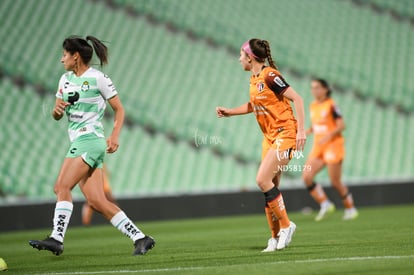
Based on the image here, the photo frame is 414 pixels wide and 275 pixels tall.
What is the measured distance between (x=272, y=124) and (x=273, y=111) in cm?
13

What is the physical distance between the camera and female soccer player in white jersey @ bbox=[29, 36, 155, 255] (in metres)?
7.18

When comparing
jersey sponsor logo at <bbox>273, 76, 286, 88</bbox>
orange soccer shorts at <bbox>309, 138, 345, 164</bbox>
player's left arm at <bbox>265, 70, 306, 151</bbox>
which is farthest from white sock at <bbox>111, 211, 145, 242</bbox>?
orange soccer shorts at <bbox>309, 138, 345, 164</bbox>

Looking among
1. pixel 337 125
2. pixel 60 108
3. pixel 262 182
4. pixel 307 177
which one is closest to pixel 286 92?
pixel 262 182

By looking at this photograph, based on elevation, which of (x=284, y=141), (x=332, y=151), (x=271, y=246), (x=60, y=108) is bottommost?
(x=271, y=246)

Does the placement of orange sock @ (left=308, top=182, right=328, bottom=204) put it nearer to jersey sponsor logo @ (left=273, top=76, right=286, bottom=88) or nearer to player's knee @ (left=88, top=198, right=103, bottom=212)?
jersey sponsor logo @ (left=273, top=76, right=286, bottom=88)

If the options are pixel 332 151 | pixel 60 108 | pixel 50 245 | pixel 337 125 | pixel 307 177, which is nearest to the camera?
pixel 50 245

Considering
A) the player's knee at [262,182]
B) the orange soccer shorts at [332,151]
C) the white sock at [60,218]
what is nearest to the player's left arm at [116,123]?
the white sock at [60,218]

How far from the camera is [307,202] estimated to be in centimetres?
1647

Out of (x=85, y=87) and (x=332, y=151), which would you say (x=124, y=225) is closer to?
(x=85, y=87)

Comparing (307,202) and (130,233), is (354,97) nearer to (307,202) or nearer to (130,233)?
(307,202)

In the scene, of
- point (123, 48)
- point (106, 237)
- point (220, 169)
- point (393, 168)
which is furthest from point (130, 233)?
point (123, 48)

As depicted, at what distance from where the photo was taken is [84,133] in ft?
23.8

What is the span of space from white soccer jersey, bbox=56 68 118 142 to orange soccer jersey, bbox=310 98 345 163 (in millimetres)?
6502

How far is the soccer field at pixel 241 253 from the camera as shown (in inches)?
238
